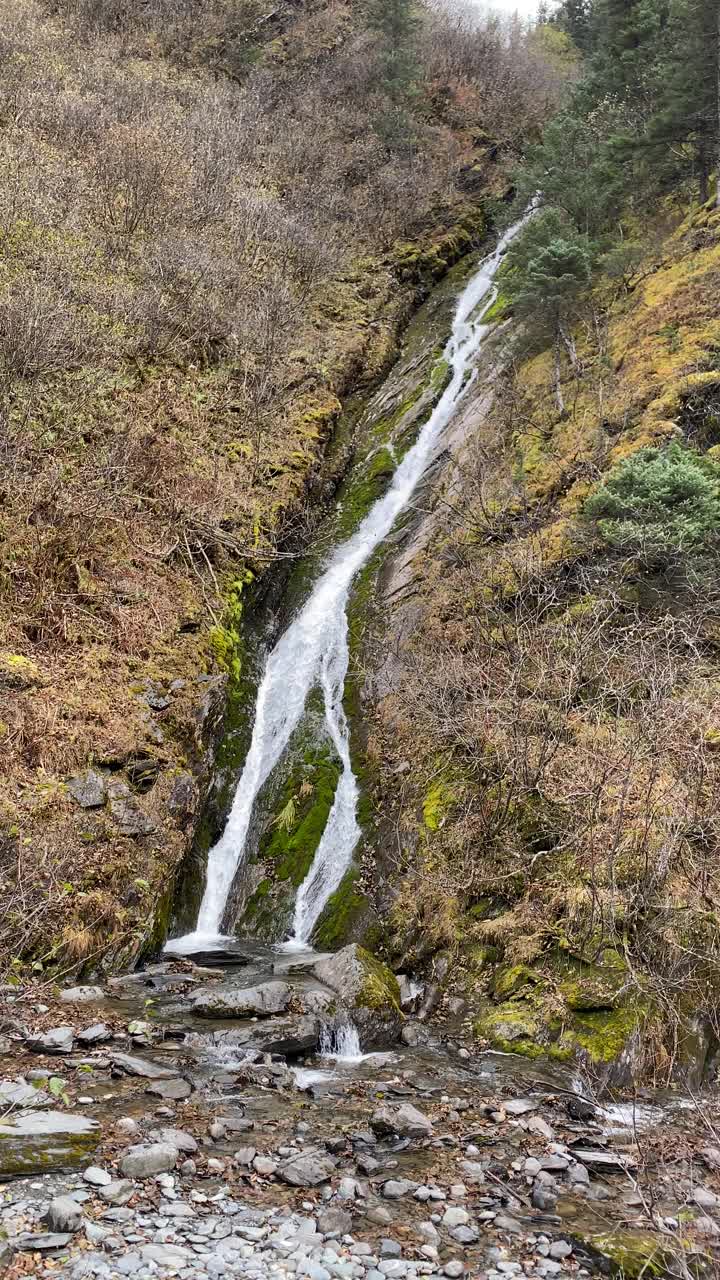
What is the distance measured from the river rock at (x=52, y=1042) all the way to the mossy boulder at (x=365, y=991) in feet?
9.15

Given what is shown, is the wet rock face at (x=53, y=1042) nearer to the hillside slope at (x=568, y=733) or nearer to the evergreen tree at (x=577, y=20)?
the hillside slope at (x=568, y=733)

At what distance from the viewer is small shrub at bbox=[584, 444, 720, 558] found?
1070 cm

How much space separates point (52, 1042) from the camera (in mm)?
6535

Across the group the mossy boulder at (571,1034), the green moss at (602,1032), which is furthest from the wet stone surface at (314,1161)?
the green moss at (602,1032)

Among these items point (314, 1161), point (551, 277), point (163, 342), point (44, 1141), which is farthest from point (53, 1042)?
point (551, 277)

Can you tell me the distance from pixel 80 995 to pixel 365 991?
2831 millimetres

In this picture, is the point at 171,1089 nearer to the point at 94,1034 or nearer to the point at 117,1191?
the point at 94,1034

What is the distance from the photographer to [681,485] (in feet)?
36.1

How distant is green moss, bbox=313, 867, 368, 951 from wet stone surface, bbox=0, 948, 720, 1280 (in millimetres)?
2604

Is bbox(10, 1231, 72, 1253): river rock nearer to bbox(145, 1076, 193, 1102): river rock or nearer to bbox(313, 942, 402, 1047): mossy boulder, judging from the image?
bbox(145, 1076, 193, 1102): river rock

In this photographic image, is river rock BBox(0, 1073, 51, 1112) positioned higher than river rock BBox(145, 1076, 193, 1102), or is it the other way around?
river rock BBox(0, 1073, 51, 1112)

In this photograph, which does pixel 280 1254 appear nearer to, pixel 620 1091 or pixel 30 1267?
pixel 30 1267

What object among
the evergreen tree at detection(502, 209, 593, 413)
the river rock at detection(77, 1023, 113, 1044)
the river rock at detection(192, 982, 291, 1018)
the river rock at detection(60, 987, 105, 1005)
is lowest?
the river rock at detection(192, 982, 291, 1018)

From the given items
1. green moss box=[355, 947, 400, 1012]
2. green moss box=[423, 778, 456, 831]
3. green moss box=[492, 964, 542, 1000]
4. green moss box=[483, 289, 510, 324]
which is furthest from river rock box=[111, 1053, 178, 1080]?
green moss box=[483, 289, 510, 324]
